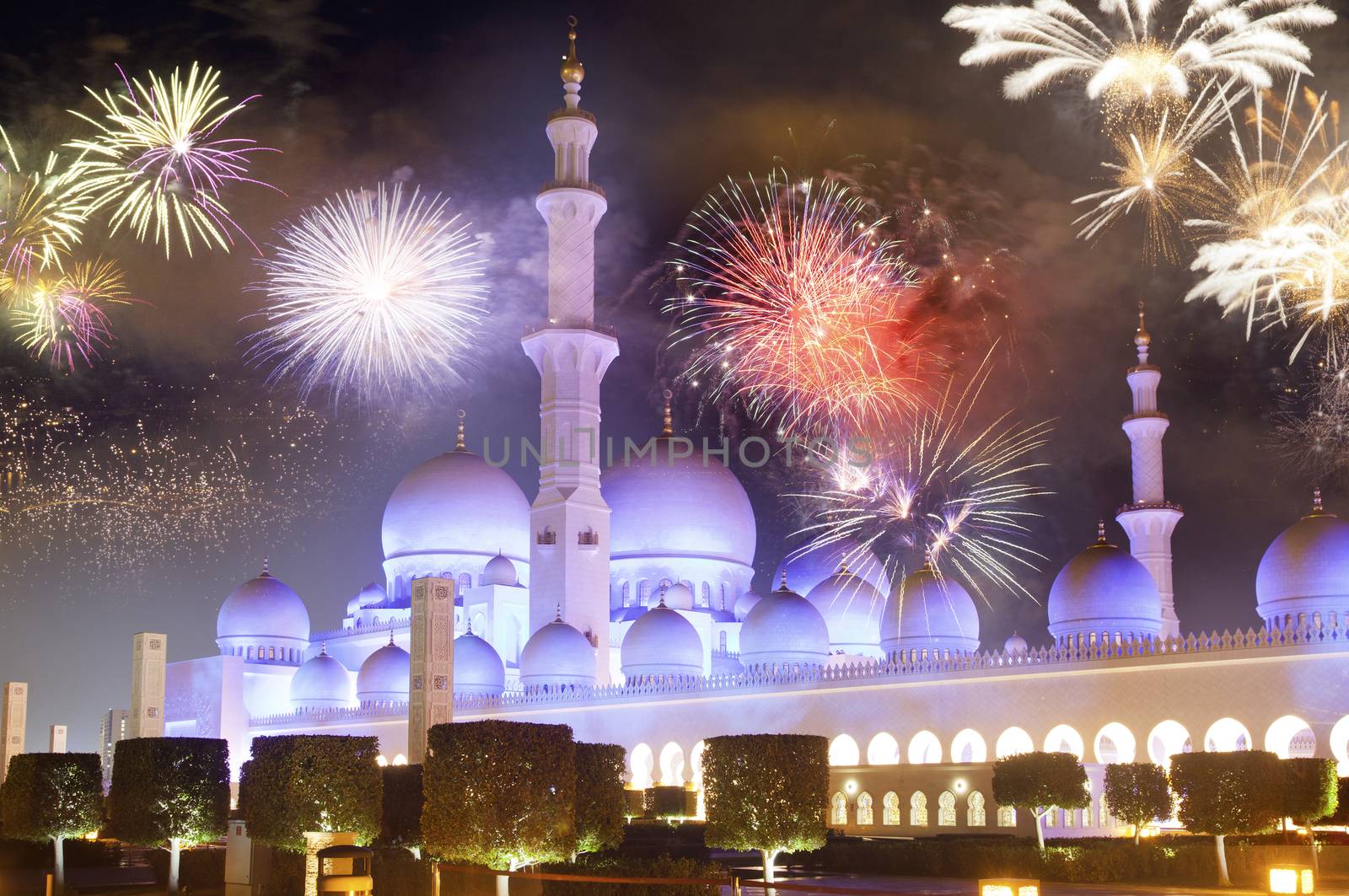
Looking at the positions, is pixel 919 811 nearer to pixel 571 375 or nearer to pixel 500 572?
pixel 571 375

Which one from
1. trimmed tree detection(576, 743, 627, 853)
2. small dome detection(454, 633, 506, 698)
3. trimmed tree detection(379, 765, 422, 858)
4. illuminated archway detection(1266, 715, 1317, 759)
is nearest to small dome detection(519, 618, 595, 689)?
small dome detection(454, 633, 506, 698)

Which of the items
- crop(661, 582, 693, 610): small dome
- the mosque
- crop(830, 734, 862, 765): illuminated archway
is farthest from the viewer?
crop(661, 582, 693, 610): small dome

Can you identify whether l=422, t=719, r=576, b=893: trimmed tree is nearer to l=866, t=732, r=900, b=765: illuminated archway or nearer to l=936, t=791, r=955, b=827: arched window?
l=936, t=791, r=955, b=827: arched window

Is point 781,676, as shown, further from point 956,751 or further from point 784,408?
point 784,408

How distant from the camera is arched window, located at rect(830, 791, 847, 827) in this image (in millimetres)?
37156

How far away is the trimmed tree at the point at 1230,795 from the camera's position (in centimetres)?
2331

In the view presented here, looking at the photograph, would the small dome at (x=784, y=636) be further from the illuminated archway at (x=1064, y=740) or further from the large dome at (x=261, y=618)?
the large dome at (x=261, y=618)

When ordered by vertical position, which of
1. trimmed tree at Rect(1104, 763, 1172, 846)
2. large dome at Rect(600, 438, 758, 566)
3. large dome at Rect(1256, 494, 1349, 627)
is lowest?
trimmed tree at Rect(1104, 763, 1172, 846)

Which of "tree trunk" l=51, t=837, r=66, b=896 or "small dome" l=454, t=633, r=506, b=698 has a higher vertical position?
"small dome" l=454, t=633, r=506, b=698

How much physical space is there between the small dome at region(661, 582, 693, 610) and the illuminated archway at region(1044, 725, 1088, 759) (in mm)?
17484

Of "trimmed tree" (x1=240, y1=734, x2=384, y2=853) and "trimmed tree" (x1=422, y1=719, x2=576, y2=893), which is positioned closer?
"trimmed tree" (x1=422, y1=719, x2=576, y2=893)

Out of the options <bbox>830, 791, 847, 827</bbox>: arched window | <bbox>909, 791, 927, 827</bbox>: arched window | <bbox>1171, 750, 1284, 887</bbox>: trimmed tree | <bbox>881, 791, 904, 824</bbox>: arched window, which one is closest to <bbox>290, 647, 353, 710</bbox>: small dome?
<bbox>830, 791, 847, 827</bbox>: arched window

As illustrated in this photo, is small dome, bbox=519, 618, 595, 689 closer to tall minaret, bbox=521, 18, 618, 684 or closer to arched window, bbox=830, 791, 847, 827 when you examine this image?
tall minaret, bbox=521, 18, 618, 684

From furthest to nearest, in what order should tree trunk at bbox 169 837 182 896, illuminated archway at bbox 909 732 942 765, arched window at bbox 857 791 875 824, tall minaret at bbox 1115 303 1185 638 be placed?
tall minaret at bbox 1115 303 1185 638
illuminated archway at bbox 909 732 942 765
arched window at bbox 857 791 875 824
tree trunk at bbox 169 837 182 896
